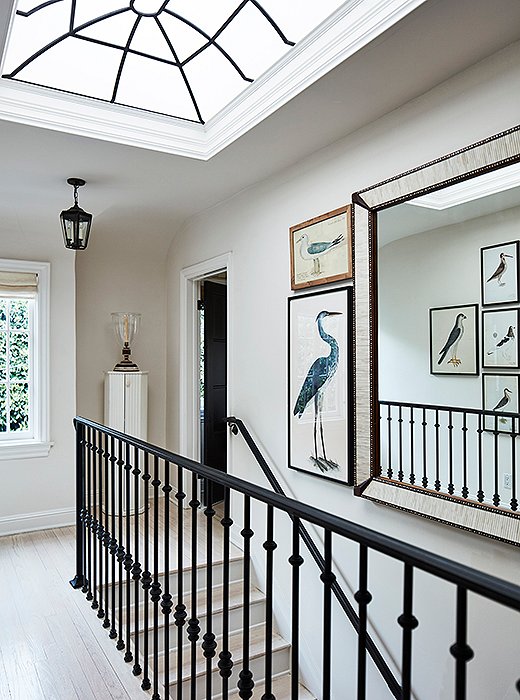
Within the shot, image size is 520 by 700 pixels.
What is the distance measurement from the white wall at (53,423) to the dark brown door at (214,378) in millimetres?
1115

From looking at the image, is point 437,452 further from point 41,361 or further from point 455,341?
point 41,361

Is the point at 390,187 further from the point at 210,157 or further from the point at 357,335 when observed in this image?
the point at 210,157

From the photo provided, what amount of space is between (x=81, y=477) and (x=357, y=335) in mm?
1819

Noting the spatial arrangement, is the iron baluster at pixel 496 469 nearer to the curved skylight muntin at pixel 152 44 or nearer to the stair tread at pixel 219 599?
the curved skylight muntin at pixel 152 44

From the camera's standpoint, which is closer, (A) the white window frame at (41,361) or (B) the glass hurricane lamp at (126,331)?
(A) the white window frame at (41,361)

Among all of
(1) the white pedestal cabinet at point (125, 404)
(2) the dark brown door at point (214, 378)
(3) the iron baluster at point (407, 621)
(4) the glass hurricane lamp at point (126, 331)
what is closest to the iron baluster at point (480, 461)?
(3) the iron baluster at point (407, 621)

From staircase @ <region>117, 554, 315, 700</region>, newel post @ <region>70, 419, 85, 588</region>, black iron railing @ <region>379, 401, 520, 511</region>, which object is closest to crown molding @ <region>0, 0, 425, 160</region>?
black iron railing @ <region>379, 401, 520, 511</region>

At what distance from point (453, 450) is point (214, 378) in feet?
10.1

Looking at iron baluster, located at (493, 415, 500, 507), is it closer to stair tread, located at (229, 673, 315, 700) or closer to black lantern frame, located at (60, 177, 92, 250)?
stair tread, located at (229, 673, 315, 700)

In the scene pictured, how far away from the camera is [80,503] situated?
3.55 metres

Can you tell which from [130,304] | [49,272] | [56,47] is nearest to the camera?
[56,47]

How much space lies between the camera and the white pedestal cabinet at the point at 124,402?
16.3 ft

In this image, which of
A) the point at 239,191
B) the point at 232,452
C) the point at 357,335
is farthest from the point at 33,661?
the point at 239,191

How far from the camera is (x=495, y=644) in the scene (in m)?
2.32
